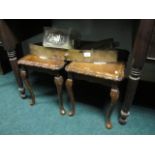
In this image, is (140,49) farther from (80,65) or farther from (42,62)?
(42,62)

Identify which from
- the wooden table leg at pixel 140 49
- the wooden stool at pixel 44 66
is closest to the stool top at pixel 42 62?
the wooden stool at pixel 44 66

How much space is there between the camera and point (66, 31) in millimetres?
1021

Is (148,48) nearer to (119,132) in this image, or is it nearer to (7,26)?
(119,132)

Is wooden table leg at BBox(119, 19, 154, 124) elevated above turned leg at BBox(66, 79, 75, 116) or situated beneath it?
elevated above

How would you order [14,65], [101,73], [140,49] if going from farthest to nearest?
[14,65] → [101,73] → [140,49]

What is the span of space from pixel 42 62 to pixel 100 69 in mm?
360

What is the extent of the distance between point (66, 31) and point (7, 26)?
347 millimetres

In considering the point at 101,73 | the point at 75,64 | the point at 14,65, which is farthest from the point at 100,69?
the point at 14,65

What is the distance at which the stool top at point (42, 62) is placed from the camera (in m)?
0.98

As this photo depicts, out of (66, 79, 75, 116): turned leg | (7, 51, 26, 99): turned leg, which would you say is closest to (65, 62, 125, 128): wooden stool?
(66, 79, 75, 116): turned leg

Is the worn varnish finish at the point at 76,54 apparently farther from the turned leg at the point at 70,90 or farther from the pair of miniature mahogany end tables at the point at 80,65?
the turned leg at the point at 70,90

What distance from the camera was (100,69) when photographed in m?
0.92

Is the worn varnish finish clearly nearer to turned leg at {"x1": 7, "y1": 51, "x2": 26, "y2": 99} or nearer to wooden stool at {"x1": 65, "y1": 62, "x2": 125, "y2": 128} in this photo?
wooden stool at {"x1": 65, "y1": 62, "x2": 125, "y2": 128}

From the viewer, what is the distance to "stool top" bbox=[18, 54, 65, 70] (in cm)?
98
